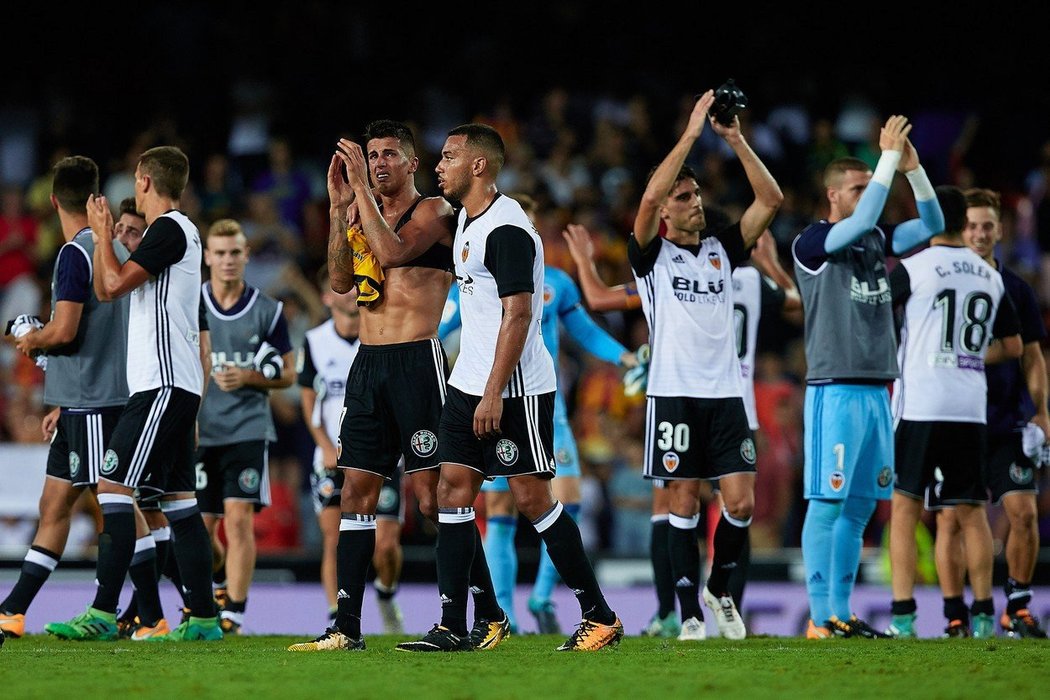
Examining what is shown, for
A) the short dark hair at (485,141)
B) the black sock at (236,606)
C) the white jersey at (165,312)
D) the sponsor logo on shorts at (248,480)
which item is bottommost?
the black sock at (236,606)

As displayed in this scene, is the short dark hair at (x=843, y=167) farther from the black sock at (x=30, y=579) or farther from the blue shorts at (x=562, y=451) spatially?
the black sock at (x=30, y=579)

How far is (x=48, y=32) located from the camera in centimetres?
2019

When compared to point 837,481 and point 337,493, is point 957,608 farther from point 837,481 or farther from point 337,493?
point 337,493

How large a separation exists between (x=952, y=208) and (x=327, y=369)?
502 cm

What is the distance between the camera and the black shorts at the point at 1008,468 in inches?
405

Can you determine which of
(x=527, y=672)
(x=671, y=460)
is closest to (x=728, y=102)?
(x=671, y=460)

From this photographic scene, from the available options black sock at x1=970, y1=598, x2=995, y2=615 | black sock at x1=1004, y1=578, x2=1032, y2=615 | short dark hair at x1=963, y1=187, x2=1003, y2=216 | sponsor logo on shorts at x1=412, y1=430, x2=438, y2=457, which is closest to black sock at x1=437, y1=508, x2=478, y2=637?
sponsor logo on shorts at x1=412, y1=430, x2=438, y2=457

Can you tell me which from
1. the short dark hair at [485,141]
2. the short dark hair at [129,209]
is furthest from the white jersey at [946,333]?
the short dark hair at [129,209]

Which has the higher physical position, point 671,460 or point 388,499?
point 671,460

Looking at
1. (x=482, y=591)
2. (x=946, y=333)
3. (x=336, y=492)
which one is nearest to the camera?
(x=482, y=591)

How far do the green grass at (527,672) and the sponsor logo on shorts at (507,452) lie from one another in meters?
1.01

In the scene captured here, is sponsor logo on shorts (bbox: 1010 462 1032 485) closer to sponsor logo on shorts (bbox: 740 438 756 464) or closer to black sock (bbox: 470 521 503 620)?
sponsor logo on shorts (bbox: 740 438 756 464)

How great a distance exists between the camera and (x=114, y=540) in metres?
8.35

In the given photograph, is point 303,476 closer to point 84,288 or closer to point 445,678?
point 84,288
